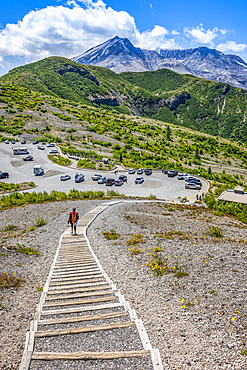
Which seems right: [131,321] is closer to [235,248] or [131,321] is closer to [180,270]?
[180,270]

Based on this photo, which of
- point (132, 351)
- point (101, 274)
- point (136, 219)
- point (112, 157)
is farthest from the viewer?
point (112, 157)

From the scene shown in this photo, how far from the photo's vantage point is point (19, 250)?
11875mm

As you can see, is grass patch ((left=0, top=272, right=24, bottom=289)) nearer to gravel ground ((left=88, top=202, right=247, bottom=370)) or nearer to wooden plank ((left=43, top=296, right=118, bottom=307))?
wooden plank ((left=43, top=296, right=118, bottom=307))

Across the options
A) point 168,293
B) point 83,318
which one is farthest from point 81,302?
point 168,293

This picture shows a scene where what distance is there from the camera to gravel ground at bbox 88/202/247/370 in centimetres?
525

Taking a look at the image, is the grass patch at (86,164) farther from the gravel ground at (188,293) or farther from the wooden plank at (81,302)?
the wooden plank at (81,302)

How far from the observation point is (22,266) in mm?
10125

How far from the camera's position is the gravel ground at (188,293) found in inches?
207

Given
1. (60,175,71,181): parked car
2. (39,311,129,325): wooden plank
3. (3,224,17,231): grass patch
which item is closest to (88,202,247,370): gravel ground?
(39,311,129,325): wooden plank

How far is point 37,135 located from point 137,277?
7512 centimetres

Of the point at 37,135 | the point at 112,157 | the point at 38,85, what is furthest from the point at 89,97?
the point at 112,157

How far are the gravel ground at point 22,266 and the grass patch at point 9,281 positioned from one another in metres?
0.19

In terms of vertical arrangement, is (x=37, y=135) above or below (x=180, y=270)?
above

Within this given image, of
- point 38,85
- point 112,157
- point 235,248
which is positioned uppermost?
point 38,85
